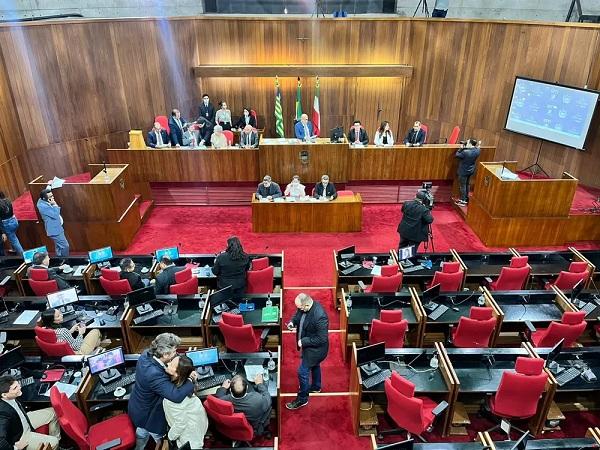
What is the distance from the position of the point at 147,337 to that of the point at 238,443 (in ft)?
7.40

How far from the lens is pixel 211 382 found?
17.5 ft

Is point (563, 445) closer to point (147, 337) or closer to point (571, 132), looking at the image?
point (147, 337)

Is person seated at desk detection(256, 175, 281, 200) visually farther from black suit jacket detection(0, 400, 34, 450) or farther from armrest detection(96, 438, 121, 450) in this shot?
black suit jacket detection(0, 400, 34, 450)

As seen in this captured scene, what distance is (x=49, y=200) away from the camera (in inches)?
321

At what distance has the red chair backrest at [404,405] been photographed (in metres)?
4.73

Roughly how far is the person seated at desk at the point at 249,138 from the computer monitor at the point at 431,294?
5696 mm

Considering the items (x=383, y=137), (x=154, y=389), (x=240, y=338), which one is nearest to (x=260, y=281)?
(x=240, y=338)

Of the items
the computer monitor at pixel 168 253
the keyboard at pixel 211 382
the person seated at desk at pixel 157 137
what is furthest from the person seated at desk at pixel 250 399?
the person seated at desk at pixel 157 137

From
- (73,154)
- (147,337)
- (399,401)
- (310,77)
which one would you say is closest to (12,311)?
(147,337)

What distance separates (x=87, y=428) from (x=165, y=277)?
2.30 metres

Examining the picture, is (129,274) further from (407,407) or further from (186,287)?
(407,407)

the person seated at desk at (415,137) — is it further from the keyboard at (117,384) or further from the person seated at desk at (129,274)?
the keyboard at (117,384)

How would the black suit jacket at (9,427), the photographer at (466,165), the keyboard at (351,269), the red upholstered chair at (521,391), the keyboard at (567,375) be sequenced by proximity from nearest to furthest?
the black suit jacket at (9,427), the red upholstered chair at (521,391), the keyboard at (567,375), the keyboard at (351,269), the photographer at (466,165)

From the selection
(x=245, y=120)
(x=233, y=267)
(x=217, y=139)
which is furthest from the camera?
(x=245, y=120)
